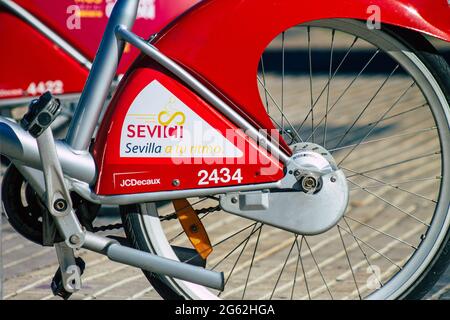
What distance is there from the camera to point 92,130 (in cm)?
382

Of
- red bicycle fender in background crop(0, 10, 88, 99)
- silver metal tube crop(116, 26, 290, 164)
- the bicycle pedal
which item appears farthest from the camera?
red bicycle fender in background crop(0, 10, 88, 99)

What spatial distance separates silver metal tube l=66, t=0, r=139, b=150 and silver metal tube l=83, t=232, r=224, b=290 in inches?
12.7

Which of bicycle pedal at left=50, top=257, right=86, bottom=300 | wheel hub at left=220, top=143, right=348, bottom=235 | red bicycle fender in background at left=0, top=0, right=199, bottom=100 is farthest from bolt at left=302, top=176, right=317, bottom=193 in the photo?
red bicycle fender in background at left=0, top=0, right=199, bottom=100

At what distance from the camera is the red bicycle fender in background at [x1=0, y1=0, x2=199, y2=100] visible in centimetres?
601

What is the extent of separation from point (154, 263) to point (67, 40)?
8.34ft

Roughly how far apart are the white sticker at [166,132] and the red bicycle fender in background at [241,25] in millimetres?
122

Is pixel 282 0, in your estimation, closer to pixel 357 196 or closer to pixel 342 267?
pixel 342 267

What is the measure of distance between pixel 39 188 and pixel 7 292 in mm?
1294

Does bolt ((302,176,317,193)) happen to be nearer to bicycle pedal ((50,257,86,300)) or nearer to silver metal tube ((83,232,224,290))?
silver metal tube ((83,232,224,290))

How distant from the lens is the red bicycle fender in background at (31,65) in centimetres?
597

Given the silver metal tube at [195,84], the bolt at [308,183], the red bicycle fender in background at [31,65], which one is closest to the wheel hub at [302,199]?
the bolt at [308,183]

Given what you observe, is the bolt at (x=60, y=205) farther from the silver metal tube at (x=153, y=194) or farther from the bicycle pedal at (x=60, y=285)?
the bicycle pedal at (x=60, y=285)

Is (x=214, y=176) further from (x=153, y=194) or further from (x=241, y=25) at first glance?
(x=241, y=25)
